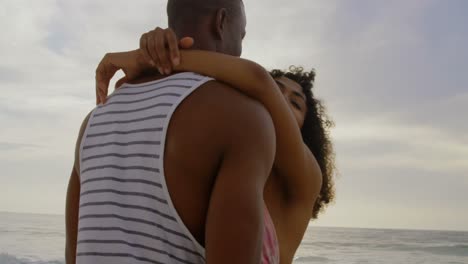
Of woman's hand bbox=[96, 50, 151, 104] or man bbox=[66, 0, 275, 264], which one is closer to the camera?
man bbox=[66, 0, 275, 264]

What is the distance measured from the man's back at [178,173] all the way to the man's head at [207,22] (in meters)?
0.20

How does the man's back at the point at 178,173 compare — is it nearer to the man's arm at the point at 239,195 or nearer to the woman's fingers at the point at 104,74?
the man's arm at the point at 239,195

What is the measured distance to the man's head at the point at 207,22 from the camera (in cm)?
155

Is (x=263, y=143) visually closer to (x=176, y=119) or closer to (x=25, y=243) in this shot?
(x=176, y=119)

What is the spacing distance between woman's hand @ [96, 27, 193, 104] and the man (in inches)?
2.4

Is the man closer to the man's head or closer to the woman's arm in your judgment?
the woman's arm

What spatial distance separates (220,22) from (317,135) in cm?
133

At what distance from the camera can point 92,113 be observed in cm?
156

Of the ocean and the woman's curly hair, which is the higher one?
the woman's curly hair

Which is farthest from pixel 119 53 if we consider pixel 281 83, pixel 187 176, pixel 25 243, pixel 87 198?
pixel 25 243

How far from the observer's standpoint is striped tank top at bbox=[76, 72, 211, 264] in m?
1.30

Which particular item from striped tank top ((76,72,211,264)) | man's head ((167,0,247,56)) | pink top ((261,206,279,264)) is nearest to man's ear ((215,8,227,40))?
man's head ((167,0,247,56))

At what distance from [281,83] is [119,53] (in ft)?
2.79

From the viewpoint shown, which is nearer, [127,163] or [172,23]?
[127,163]
